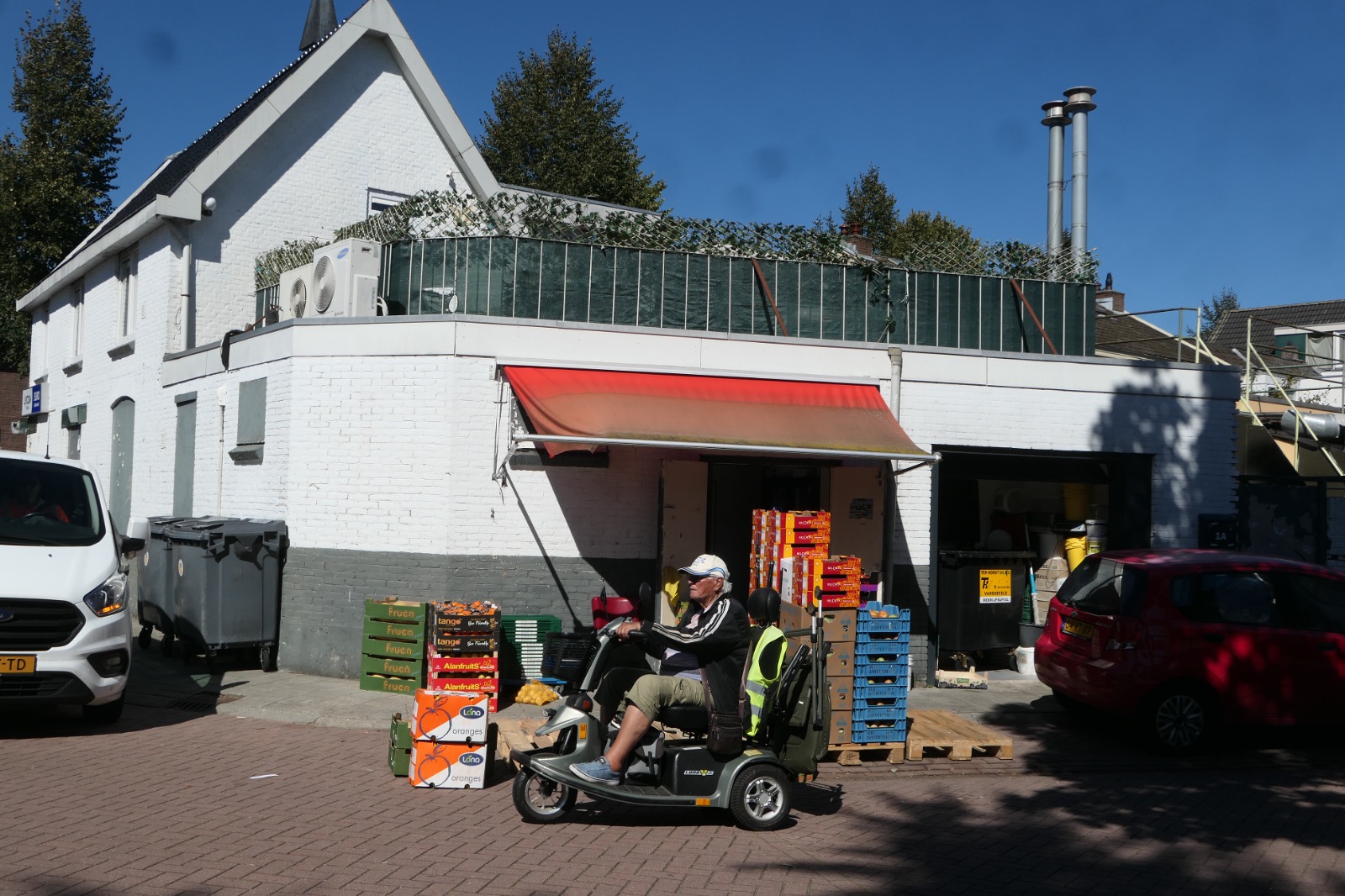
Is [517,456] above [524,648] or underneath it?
above

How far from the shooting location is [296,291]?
14000 millimetres

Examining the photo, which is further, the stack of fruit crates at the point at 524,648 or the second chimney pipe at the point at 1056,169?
the second chimney pipe at the point at 1056,169

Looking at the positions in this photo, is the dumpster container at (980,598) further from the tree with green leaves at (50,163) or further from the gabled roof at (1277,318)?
the gabled roof at (1277,318)

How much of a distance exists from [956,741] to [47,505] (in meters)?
7.47

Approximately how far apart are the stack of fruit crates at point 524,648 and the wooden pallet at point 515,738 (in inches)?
75.3

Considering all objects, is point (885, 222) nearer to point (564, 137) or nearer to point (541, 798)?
point (564, 137)

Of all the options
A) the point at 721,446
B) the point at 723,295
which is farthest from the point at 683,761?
the point at 723,295

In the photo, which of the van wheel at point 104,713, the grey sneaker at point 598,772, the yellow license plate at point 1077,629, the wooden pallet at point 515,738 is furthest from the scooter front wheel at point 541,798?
the yellow license plate at point 1077,629

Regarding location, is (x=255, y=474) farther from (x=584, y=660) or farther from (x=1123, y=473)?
(x=1123, y=473)

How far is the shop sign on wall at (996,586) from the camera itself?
43.5 feet

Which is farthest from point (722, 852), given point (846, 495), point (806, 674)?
point (846, 495)

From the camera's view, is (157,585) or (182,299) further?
(182,299)

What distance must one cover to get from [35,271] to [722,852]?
3185 cm

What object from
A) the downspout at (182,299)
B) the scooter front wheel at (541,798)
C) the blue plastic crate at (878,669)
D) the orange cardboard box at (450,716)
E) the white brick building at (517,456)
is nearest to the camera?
the scooter front wheel at (541,798)
